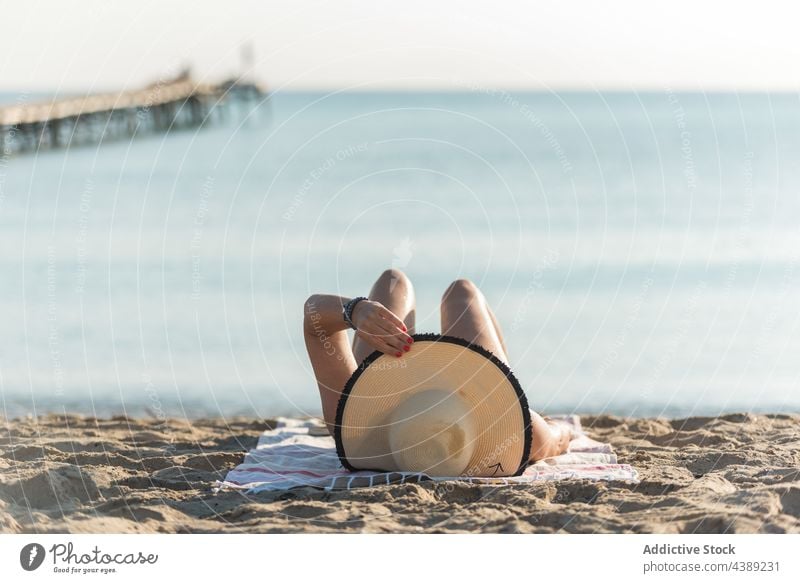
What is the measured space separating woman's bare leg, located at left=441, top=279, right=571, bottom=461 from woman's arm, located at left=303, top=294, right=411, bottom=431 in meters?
0.54

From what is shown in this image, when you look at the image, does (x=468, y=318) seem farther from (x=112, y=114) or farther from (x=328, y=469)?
(x=112, y=114)

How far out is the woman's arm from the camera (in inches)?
179

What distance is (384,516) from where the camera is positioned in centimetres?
428

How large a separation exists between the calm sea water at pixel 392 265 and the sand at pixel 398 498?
2.10 meters

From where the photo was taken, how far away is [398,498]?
4.51 m

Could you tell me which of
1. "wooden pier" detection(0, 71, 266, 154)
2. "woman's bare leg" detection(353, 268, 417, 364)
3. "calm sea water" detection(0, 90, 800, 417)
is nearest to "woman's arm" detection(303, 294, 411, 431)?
"woman's bare leg" detection(353, 268, 417, 364)

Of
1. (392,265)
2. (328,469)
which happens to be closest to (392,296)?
(328,469)

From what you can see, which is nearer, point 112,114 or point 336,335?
point 336,335

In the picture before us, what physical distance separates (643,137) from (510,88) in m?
34.1

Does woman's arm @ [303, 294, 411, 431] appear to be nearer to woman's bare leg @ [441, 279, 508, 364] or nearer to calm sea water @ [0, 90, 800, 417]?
woman's bare leg @ [441, 279, 508, 364]

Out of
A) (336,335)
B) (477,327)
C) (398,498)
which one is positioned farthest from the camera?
(477,327)

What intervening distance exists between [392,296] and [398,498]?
1.17 metres

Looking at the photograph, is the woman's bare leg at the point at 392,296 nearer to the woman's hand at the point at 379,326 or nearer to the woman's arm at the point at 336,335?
the woman's arm at the point at 336,335
